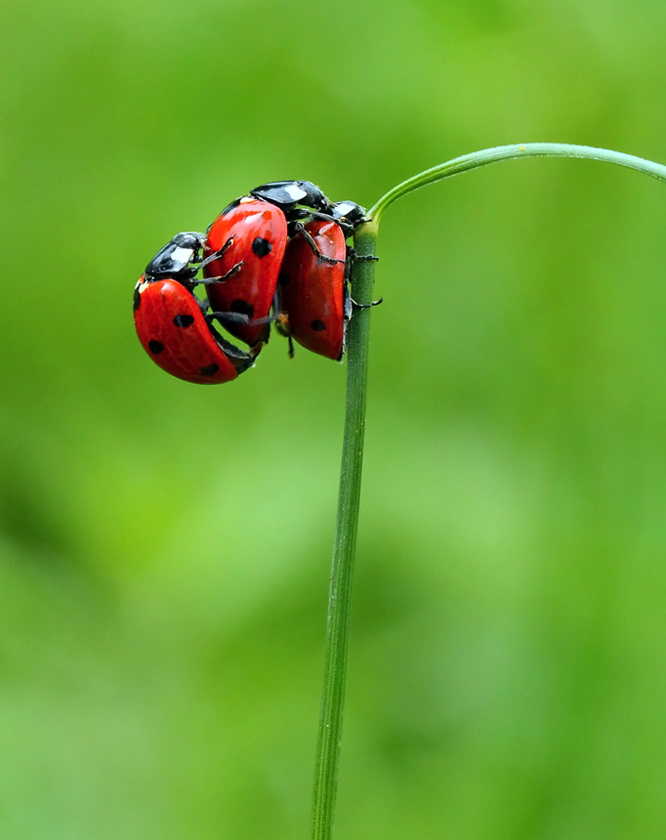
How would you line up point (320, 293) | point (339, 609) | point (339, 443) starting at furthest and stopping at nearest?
point (339, 443) → point (320, 293) → point (339, 609)

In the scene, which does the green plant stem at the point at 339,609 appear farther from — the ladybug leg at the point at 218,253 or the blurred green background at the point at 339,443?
the blurred green background at the point at 339,443

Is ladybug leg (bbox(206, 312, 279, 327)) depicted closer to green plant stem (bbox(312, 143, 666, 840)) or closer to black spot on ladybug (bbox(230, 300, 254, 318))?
black spot on ladybug (bbox(230, 300, 254, 318))

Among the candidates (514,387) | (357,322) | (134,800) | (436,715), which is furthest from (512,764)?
(357,322)

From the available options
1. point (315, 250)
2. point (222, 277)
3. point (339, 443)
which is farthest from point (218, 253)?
point (339, 443)

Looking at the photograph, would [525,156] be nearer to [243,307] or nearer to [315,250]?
[315,250]

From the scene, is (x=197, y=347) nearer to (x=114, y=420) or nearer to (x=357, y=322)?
(x=357, y=322)

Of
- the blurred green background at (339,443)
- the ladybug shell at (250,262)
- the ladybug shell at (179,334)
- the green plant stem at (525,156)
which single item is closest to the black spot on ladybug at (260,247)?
the ladybug shell at (250,262)
